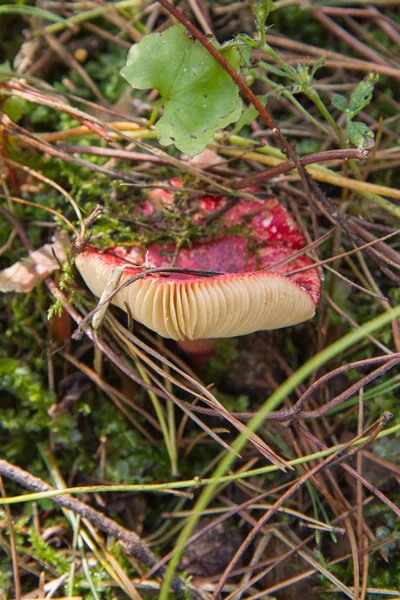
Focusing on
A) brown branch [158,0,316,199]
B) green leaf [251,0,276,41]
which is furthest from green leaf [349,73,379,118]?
green leaf [251,0,276,41]

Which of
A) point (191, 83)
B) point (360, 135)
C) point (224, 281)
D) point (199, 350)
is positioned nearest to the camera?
point (224, 281)

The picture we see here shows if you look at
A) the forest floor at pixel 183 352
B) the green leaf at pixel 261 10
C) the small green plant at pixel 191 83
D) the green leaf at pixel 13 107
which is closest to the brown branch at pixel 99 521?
the forest floor at pixel 183 352

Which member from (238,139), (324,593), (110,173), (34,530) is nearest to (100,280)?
(110,173)

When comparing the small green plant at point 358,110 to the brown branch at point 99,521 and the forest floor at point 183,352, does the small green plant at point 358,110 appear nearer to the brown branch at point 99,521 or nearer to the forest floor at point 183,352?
the forest floor at point 183,352

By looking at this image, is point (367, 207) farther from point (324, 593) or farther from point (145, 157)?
point (324, 593)

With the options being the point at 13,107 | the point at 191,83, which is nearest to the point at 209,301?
the point at 191,83

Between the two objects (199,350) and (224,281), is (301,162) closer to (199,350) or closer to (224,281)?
(224,281)
